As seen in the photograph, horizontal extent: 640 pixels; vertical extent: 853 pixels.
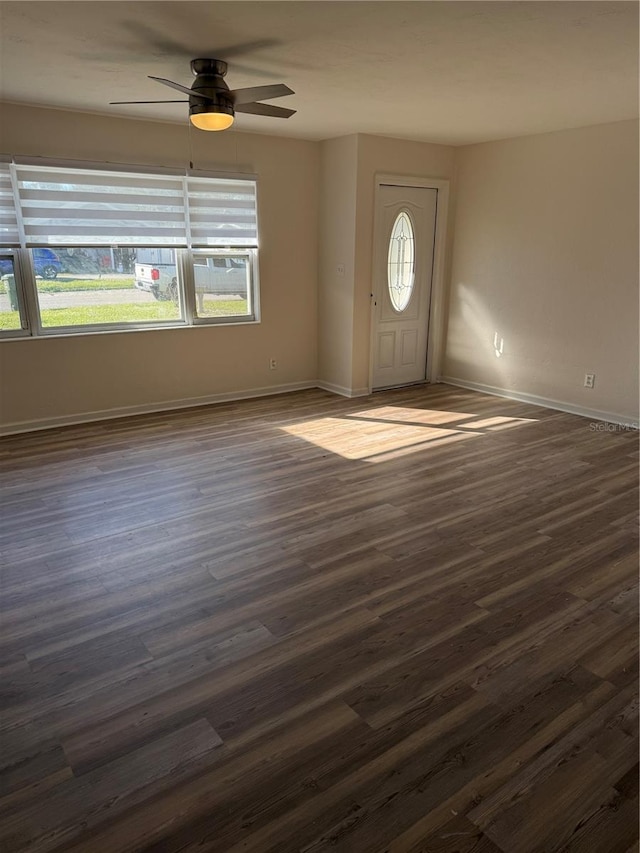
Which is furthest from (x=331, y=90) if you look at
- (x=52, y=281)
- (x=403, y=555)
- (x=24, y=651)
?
(x=24, y=651)

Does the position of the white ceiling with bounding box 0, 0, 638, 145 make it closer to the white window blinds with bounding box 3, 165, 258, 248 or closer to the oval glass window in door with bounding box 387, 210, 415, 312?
the white window blinds with bounding box 3, 165, 258, 248

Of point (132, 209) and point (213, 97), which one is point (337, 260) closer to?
point (132, 209)

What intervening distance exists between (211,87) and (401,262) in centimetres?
340

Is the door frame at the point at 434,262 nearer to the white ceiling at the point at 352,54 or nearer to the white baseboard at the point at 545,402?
the white baseboard at the point at 545,402

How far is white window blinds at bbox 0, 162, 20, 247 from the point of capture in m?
4.54

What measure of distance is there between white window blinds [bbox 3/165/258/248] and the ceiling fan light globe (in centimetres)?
197

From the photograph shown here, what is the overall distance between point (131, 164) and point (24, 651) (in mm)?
4193

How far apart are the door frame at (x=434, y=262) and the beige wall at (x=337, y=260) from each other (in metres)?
0.26

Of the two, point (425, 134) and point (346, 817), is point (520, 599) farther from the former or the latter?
point (425, 134)

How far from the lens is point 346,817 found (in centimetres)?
166

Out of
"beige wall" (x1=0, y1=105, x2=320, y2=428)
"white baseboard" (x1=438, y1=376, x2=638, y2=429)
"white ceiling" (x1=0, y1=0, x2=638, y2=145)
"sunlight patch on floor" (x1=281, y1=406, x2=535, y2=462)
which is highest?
"white ceiling" (x1=0, y1=0, x2=638, y2=145)

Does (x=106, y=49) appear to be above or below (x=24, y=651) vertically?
above

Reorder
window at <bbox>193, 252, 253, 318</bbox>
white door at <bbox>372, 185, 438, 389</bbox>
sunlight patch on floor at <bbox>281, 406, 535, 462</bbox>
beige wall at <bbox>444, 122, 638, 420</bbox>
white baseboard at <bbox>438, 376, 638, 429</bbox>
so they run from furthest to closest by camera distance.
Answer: white door at <bbox>372, 185, 438, 389</bbox>, window at <bbox>193, 252, 253, 318</bbox>, white baseboard at <bbox>438, 376, 638, 429</bbox>, beige wall at <bbox>444, 122, 638, 420</bbox>, sunlight patch on floor at <bbox>281, 406, 535, 462</bbox>

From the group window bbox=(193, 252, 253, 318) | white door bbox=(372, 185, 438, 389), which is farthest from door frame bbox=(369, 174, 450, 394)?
window bbox=(193, 252, 253, 318)
